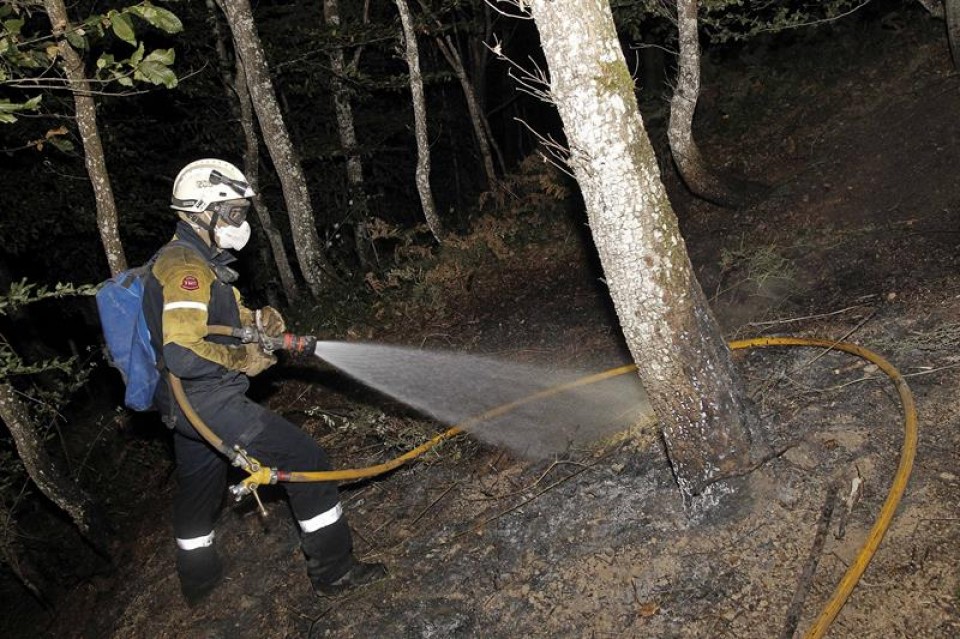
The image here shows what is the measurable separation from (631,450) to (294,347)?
251 centimetres

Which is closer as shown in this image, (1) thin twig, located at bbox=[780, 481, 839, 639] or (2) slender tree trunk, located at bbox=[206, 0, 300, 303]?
(1) thin twig, located at bbox=[780, 481, 839, 639]

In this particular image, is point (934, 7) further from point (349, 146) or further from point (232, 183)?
point (349, 146)

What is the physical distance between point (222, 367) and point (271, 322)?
1.57 ft

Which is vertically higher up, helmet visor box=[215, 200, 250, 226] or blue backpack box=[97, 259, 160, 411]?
helmet visor box=[215, 200, 250, 226]

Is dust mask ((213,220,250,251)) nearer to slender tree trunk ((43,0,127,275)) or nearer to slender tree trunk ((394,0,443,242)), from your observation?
slender tree trunk ((43,0,127,275))

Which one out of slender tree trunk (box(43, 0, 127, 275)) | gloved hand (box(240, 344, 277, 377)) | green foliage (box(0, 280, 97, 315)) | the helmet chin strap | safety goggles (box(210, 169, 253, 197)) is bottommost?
gloved hand (box(240, 344, 277, 377))

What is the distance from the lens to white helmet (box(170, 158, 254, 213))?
4555 millimetres

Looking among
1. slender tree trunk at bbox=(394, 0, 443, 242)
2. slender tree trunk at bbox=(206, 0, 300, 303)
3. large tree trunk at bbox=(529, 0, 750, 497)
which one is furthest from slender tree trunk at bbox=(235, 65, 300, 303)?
large tree trunk at bbox=(529, 0, 750, 497)

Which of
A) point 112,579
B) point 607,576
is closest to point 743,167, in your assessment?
point 607,576

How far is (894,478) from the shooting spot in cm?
368

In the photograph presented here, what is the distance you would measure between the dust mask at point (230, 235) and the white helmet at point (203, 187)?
0.57 feet

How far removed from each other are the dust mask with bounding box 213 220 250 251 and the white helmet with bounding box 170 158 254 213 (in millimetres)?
175

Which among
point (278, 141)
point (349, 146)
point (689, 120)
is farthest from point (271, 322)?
point (349, 146)

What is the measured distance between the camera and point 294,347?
4.64 meters
